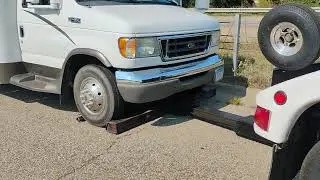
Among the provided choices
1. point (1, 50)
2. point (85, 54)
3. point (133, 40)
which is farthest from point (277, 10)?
point (1, 50)

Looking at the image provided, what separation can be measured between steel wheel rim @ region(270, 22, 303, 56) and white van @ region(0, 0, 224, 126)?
196cm

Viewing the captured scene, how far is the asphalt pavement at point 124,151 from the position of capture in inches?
180

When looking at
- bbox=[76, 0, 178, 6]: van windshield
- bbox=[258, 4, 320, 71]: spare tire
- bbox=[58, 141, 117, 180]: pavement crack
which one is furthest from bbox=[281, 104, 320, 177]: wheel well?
bbox=[76, 0, 178, 6]: van windshield

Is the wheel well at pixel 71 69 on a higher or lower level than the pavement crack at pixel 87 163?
higher

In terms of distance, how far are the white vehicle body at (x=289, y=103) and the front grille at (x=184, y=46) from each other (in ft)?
8.65

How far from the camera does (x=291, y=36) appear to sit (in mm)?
3703

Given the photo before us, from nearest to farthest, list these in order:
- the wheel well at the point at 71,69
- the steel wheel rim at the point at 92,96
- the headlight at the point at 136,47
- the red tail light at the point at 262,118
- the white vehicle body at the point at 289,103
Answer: the white vehicle body at the point at 289,103 < the red tail light at the point at 262,118 < the headlight at the point at 136,47 < the steel wheel rim at the point at 92,96 < the wheel well at the point at 71,69

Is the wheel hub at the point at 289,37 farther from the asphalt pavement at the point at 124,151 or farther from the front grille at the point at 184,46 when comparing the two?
the front grille at the point at 184,46

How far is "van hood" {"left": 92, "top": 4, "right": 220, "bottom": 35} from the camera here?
17.7 feet

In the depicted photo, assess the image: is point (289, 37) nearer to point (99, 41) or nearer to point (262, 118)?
point (262, 118)

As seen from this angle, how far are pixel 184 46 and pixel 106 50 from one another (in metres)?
1.06

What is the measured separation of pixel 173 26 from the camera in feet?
18.8

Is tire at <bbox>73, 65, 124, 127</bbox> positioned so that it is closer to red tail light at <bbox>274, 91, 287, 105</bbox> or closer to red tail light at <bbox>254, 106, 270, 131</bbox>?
red tail light at <bbox>254, 106, 270, 131</bbox>

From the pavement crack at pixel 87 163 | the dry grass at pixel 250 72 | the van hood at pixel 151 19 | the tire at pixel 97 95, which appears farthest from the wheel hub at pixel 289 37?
the dry grass at pixel 250 72
